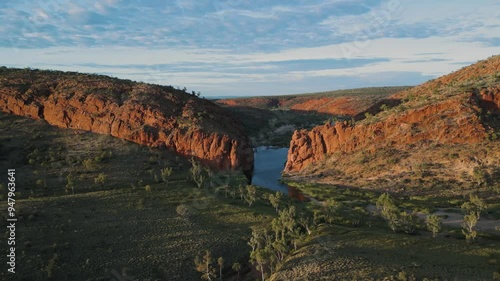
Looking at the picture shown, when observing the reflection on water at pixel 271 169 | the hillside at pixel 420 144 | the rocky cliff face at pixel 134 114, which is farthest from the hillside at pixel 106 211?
the hillside at pixel 420 144

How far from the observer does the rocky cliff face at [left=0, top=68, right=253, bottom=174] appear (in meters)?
69.1

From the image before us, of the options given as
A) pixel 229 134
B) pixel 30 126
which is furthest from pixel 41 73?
pixel 229 134

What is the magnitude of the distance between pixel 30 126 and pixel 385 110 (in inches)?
2408

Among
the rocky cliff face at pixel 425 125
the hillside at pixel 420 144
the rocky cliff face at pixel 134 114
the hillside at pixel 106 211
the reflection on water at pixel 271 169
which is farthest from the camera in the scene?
the rocky cliff face at pixel 134 114

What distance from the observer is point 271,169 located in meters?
79.4

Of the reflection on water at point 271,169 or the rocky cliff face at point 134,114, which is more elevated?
the rocky cliff face at point 134,114

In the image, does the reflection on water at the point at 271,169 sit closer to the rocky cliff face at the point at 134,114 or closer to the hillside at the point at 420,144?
the rocky cliff face at the point at 134,114

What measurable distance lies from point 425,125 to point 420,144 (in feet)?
12.1

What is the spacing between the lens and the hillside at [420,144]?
54.7 m

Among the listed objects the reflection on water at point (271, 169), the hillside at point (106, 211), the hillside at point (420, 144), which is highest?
the hillside at point (420, 144)

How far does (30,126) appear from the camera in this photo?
2753 inches

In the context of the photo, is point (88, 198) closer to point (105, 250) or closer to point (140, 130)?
point (105, 250)

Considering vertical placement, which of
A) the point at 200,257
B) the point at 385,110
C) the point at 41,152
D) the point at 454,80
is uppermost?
the point at 454,80

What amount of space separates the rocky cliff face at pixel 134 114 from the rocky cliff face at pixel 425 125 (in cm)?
1224
